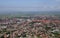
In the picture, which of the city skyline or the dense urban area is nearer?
the dense urban area

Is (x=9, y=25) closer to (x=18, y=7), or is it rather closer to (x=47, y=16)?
(x=18, y=7)

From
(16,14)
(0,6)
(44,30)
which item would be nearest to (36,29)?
(44,30)

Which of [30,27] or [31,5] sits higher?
[31,5]

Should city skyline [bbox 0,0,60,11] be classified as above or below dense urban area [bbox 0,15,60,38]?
above

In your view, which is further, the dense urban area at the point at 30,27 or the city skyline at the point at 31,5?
the city skyline at the point at 31,5

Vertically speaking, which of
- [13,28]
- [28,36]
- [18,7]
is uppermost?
[18,7]

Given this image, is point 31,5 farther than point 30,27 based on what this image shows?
Yes

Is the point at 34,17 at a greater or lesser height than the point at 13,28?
greater

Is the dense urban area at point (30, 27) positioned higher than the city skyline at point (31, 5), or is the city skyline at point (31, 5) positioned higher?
the city skyline at point (31, 5)
